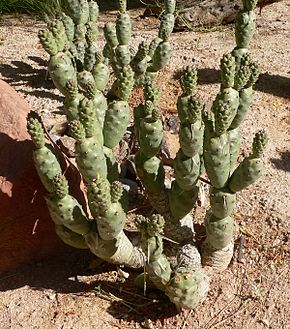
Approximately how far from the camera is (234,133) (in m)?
3.17

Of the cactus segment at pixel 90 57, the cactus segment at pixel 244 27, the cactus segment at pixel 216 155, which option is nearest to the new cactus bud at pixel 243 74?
the cactus segment at pixel 216 155

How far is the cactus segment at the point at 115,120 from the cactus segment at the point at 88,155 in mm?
276

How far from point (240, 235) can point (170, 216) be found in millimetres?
524

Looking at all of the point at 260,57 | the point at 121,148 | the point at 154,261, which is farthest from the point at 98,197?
the point at 260,57

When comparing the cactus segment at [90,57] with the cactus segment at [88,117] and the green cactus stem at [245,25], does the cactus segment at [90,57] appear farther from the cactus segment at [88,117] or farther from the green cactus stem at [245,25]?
the cactus segment at [88,117]

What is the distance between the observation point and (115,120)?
121 inches

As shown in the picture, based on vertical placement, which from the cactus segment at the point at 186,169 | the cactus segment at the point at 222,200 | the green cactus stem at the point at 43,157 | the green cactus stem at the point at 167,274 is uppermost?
the green cactus stem at the point at 43,157

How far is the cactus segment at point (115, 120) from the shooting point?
121 inches

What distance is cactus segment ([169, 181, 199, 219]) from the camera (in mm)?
3177

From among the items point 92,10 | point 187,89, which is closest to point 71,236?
point 187,89

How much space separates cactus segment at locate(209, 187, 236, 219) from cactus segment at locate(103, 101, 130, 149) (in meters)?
0.60

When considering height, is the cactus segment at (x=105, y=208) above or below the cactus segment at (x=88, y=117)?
below

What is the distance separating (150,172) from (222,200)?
0.45 meters

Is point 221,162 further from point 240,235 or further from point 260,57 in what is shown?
point 260,57
